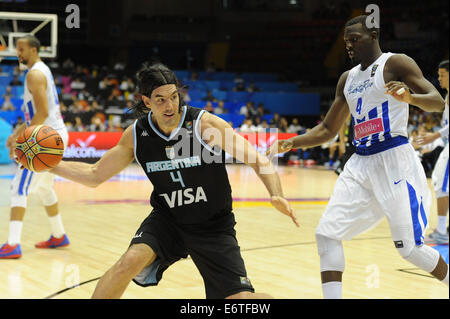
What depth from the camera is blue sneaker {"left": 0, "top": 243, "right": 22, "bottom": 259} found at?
5719mm

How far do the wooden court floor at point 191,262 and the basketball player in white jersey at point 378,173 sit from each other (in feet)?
2.96

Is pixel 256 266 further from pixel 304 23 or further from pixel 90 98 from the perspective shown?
pixel 304 23

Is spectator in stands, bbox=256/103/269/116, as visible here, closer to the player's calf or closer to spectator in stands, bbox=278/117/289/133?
spectator in stands, bbox=278/117/289/133

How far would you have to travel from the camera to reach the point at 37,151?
3.31m

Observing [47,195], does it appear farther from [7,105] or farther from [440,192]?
[7,105]

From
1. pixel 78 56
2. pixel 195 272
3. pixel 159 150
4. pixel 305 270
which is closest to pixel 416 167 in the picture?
pixel 159 150

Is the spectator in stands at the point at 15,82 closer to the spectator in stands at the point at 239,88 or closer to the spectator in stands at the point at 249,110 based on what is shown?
the spectator in stands at the point at 249,110

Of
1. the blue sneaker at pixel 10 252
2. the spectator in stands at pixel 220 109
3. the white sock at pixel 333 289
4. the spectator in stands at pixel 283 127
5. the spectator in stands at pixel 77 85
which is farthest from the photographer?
the spectator in stands at pixel 77 85

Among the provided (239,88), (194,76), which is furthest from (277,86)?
(194,76)

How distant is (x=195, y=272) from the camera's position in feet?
17.4

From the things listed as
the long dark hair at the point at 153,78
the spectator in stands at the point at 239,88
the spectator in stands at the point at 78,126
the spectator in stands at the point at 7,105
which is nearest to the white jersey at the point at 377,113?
the long dark hair at the point at 153,78

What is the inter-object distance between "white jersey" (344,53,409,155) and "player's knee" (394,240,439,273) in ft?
1.92

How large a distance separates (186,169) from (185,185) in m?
0.09

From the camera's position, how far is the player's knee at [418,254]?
3658 mm
